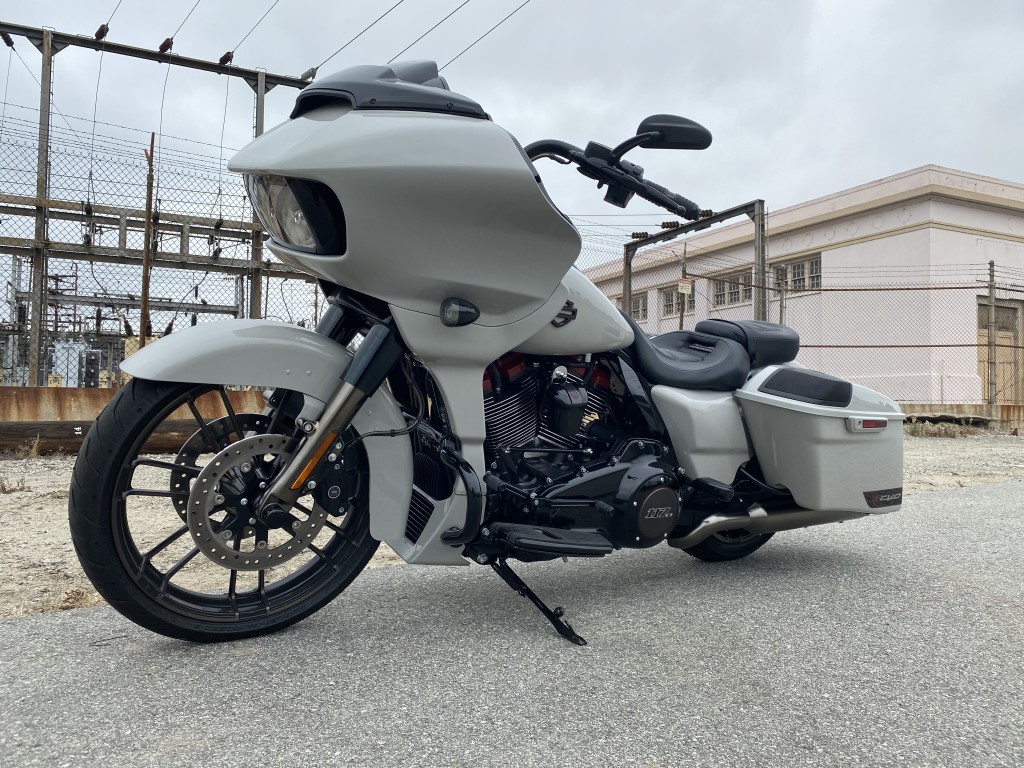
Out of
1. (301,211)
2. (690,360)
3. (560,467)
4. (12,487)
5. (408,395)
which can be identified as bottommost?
(12,487)

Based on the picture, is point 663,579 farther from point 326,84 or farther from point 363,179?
point 326,84

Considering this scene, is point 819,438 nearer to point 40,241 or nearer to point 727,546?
point 727,546

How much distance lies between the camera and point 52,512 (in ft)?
12.6

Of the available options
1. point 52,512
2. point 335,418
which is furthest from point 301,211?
point 52,512

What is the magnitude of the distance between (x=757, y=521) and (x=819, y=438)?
14.7 inches

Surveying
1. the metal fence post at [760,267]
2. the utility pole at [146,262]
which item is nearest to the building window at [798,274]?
the metal fence post at [760,267]

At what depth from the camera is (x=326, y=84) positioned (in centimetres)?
194

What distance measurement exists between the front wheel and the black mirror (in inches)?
48.8

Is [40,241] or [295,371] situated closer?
[295,371]

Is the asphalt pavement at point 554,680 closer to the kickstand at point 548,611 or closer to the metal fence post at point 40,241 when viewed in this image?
the kickstand at point 548,611

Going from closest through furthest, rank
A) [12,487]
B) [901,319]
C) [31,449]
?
[12,487] < [31,449] < [901,319]

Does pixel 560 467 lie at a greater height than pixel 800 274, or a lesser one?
lesser

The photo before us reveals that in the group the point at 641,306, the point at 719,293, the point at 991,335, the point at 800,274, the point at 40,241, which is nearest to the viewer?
the point at 40,241

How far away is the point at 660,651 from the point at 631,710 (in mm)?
396
